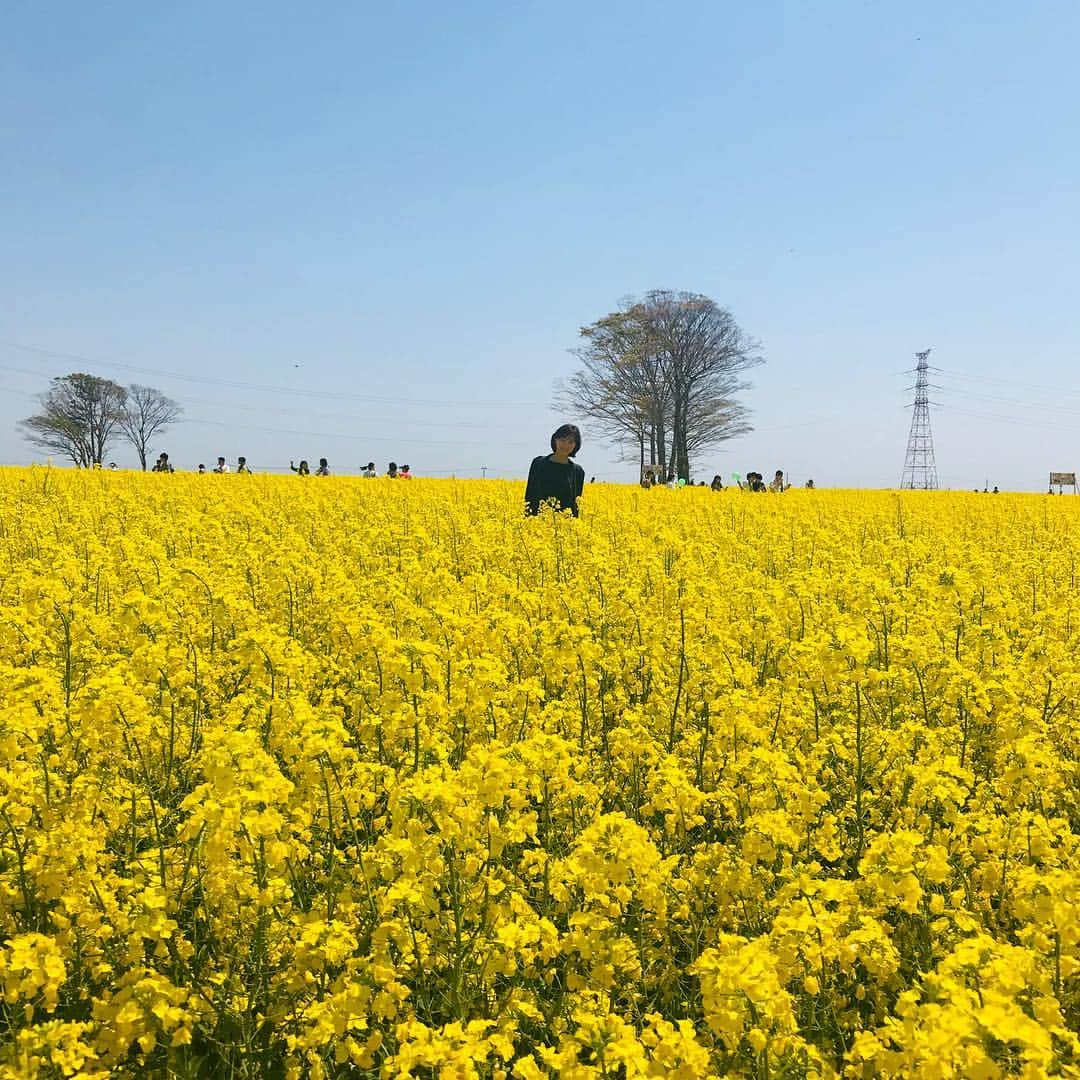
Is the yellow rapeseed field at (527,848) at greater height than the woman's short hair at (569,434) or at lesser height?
lesser

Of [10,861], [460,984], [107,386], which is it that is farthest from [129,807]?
[107,386]

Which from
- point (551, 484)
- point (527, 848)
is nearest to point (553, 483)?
point (551, 484)

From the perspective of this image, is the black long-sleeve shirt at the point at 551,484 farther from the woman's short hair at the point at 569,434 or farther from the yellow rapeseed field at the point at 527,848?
the yellow rapeseed field at the point at 527,848

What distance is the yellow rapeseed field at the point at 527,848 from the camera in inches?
82.0

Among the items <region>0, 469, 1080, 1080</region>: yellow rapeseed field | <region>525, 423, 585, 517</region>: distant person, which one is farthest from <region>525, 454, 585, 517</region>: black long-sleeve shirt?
<region>0, 469, 1080, 1080</region>: yellow rapeseed field

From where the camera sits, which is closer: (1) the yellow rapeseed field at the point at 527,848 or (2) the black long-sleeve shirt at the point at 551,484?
(1) the yellow rapeseed field at the point at 527,848

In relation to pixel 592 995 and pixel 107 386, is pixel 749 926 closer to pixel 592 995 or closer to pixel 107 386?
pixel 592 995

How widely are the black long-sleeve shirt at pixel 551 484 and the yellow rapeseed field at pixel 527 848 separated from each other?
4.16m

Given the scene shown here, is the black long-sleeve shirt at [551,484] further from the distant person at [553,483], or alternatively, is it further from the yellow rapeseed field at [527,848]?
the yellow rapeseed field at [527,848]

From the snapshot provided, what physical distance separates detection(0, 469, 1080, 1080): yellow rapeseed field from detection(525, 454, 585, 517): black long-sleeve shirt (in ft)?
13.7

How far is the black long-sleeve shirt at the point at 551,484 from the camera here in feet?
32.1

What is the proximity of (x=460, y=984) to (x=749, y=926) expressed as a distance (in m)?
1.06

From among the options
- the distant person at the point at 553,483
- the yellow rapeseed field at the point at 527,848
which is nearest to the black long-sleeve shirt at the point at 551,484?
the distant person at the point at 553,483

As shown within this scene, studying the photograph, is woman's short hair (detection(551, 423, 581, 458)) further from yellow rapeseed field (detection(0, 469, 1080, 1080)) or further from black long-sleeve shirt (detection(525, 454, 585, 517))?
yellow rapeseed field (detection(0, 469, 1080, 1080))
